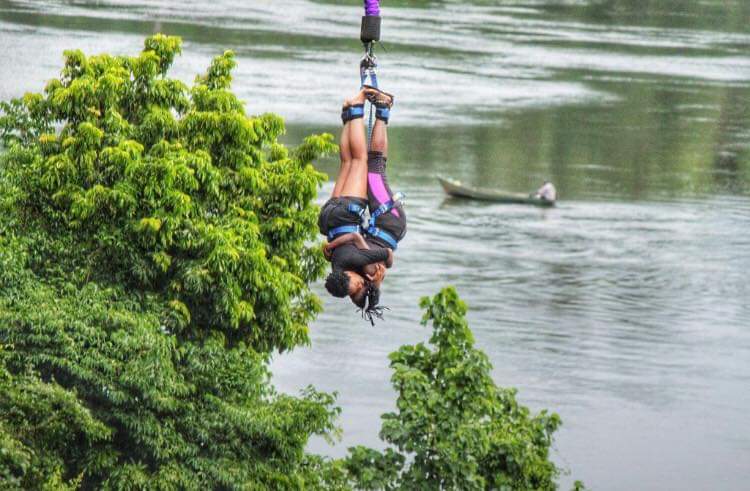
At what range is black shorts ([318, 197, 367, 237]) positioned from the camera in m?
10.3

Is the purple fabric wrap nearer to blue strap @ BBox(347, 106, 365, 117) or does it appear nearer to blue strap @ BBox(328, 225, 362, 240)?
blue strap @ BBox(347, 106, 365, 117)

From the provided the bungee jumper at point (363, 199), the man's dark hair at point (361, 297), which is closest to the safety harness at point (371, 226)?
the bungee jumper at point (363, 199)

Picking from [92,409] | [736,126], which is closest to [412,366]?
[92,409]

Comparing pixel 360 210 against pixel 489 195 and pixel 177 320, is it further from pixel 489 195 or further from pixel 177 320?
pixel 489 195

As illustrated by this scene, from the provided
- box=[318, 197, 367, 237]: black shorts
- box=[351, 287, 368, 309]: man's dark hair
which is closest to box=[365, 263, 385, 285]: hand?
box=[351, 287, 368, 309]: man's dark hair

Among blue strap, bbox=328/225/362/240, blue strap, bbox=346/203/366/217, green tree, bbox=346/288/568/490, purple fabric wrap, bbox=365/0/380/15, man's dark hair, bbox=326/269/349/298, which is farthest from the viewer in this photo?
green tree, bbox=346/288/568/490

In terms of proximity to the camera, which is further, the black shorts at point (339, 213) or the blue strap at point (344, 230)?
the blue strap at point (344, 230)

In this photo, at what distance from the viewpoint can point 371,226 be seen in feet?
35.2

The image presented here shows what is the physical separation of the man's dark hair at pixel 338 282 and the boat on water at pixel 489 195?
4922 cm

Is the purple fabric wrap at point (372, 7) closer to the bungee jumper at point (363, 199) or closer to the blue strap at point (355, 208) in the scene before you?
the bungee jumper at point (363, 199)

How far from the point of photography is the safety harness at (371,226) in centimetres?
1036

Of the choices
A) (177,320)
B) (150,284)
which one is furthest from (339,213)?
(150,284)

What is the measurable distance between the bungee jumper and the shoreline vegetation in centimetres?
563

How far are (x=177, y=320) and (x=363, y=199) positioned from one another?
9932 mm
